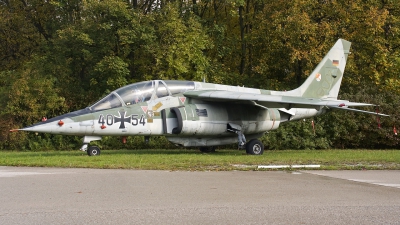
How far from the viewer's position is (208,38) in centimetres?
3288

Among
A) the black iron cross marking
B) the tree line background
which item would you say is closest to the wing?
the black iron cross marking

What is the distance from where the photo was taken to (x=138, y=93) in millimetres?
18594

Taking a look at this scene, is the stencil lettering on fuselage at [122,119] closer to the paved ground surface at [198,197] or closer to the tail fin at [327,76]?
the paved ground surface at [198,197]

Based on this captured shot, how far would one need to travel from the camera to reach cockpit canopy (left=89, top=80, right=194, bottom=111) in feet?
59.3

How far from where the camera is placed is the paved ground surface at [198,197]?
6.98m

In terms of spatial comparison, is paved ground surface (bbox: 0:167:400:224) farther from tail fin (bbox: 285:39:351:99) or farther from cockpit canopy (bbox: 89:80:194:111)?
tail fin (bbox: 285:39:351:99)

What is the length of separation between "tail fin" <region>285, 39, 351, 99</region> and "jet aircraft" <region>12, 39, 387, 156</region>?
1.10 metres

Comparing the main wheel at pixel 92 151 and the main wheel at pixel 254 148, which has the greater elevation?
the main wheel at pixel 92 151

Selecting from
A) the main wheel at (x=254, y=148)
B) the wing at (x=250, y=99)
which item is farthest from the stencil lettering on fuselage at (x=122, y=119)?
the main wheel at (x=254, y=148)

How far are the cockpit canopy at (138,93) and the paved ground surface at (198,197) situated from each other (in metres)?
5.84

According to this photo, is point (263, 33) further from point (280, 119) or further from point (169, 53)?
point (280, 119)

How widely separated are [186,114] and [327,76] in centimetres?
809

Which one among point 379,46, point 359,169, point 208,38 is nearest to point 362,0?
point 379,46

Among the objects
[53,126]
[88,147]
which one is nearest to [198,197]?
[53,126]
